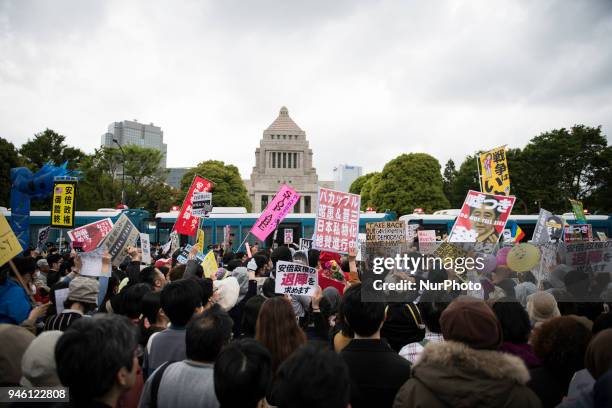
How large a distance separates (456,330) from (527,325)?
1337mm

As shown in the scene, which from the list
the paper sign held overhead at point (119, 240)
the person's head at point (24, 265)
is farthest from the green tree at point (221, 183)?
the person's head at point (24, 265)

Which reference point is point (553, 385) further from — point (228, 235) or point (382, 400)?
point (228, 235)

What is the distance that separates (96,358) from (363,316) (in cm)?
160

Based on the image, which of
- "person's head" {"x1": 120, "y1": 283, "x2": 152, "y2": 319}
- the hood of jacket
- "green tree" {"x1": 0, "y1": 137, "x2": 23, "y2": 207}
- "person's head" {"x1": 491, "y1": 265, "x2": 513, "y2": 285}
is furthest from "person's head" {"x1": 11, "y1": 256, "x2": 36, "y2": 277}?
"green tree" {"x1": 0, "y1": 137, "x2": 23, "y2": 207}

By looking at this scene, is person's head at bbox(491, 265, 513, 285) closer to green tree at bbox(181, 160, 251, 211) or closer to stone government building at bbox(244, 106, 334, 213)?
green tree at bbox(181, 160, 251, 211)

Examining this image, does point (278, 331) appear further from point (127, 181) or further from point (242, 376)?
point (127, 181)

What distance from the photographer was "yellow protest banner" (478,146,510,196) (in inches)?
374

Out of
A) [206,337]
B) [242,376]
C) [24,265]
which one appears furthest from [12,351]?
[24,265]

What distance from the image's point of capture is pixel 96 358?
2.09 m

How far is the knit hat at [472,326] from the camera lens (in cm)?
215

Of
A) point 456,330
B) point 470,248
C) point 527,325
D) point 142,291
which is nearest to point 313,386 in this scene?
point 456,330

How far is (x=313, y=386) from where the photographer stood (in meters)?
1.79

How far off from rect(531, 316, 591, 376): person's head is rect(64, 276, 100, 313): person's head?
3.68 m

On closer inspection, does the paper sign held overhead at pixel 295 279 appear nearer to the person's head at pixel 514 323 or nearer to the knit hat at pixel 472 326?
the person's head at pixel 514 323
